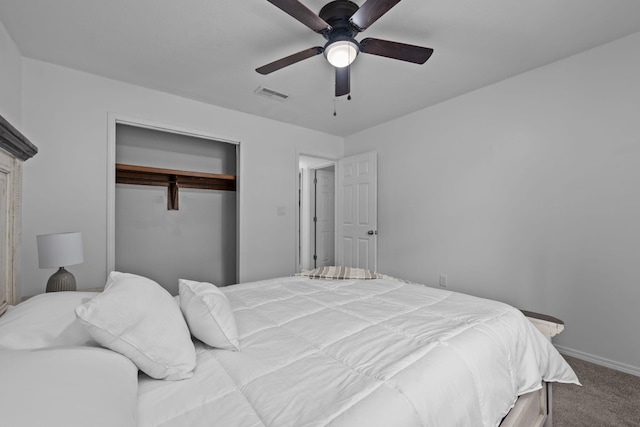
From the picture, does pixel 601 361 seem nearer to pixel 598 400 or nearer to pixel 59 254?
pixel 598 400

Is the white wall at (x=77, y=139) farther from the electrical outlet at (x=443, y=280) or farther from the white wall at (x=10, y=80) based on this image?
the electrical outlet at (x=443, y=280)

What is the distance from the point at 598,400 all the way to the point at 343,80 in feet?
9.07

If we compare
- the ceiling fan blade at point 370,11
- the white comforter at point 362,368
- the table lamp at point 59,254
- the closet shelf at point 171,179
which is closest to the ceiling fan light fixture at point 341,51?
the ceiling fan blade at point 370,11

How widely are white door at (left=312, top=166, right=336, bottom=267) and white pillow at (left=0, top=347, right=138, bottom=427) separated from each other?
5.49 m

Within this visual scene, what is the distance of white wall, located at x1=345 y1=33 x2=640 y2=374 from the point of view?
2234mm

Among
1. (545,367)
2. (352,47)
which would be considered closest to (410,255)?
(545,367)

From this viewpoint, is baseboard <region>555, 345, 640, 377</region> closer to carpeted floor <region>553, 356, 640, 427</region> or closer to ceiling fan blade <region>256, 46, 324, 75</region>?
carpeted floor <region>553, 356, 640, 427</region>

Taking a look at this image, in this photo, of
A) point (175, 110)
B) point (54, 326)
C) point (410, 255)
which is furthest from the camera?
point (410, 255)

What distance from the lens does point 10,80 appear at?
2.14 meters

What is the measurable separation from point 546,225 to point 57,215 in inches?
171

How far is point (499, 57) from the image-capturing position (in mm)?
2471

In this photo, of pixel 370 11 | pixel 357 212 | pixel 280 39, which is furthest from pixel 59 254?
pixel 357 212

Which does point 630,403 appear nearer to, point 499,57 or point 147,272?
point 499,57

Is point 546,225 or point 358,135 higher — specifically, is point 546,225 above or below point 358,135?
below
